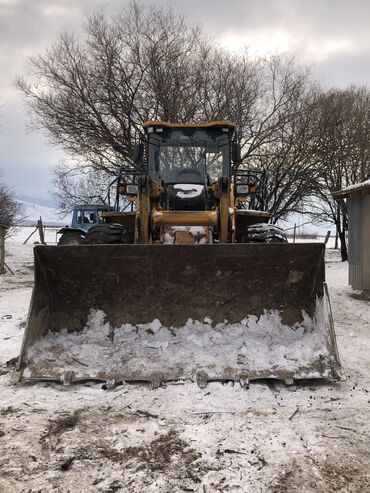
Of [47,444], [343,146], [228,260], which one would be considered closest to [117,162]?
[343,146]

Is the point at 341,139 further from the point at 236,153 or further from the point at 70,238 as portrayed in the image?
the point at 236,153

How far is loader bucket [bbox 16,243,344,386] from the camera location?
162 inches

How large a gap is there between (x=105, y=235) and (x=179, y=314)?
2159 mm

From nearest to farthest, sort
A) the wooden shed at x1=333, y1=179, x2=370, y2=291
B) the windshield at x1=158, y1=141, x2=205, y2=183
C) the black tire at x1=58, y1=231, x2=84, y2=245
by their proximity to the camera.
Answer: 1. the windshield at x1=158, y1=141, x2=205, y2=183
2. the wooden shed at x1=333, y1=179, x2=370, y2=291
3. the black tire at x1=58, y1=231, x2=84, y2=245

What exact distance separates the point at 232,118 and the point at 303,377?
1395 centimetres

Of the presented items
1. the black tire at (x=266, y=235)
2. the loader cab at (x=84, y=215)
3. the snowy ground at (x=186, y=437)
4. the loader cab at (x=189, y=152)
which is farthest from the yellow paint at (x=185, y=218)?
the loader cab at (x=84, y=215)

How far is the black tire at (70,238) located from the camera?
12156 mm

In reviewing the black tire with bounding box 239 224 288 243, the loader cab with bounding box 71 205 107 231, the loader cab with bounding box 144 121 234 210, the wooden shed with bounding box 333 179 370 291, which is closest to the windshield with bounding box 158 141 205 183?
the loader cab with bounding box 144 121 234 210

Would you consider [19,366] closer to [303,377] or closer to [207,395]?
[207,395]

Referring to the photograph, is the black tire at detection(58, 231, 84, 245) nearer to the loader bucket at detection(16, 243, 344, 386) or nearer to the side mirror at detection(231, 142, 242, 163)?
the side mirror at detection(231, 142, 242, 163)

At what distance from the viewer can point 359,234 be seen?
31.3 feet

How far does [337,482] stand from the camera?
2.47m

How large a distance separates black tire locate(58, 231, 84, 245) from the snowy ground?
838 cm

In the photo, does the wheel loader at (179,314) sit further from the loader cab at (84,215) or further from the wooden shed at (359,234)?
the loader cab at (84,215)
